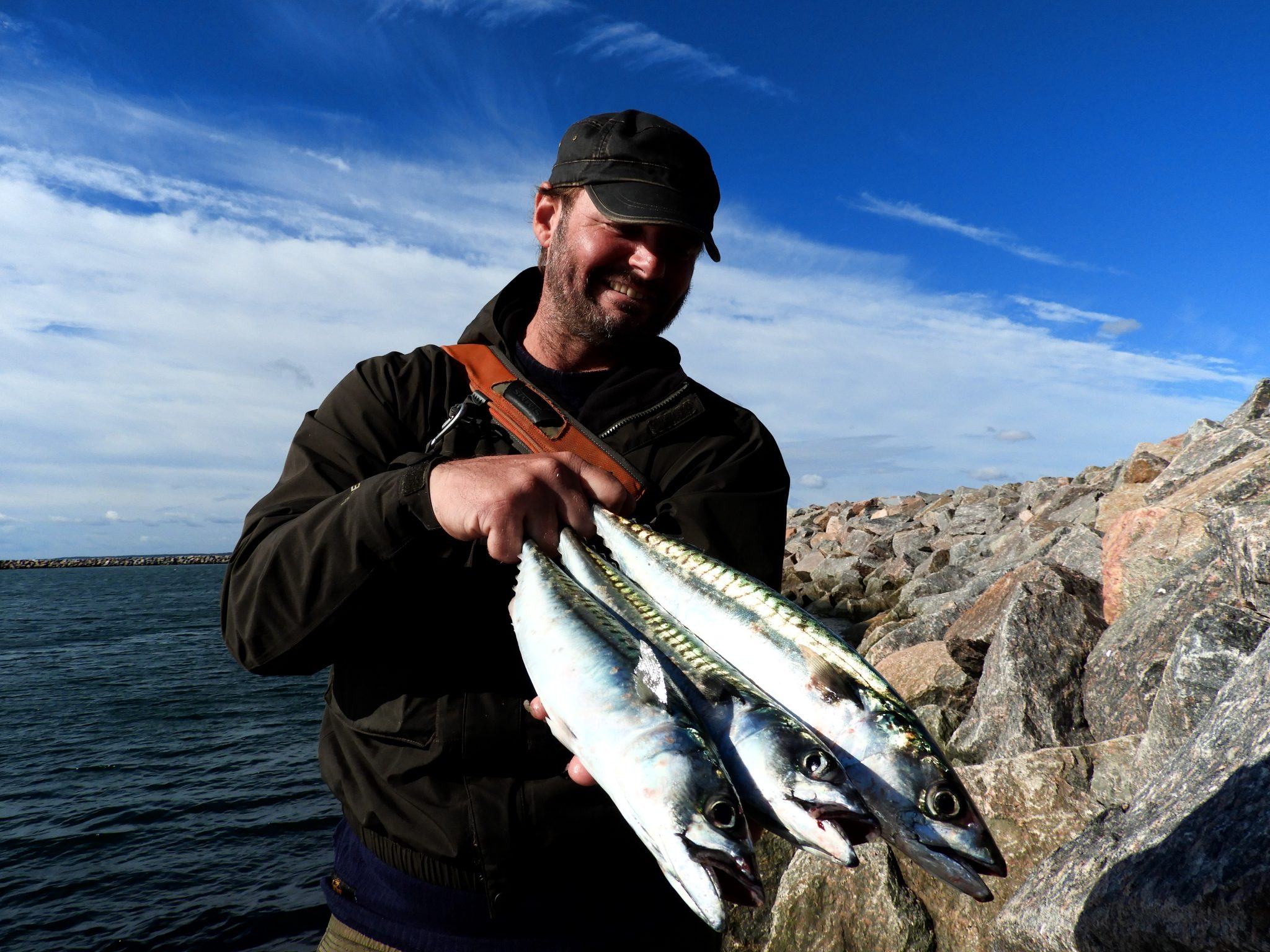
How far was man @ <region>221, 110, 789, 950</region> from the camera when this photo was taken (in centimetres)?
249

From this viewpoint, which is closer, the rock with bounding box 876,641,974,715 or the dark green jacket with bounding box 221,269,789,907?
the dark green jacket with bounding box 221,269,789,907

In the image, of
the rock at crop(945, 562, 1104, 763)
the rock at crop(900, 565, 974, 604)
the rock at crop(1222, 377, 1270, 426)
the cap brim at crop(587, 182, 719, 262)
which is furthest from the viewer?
the rock at crop(900, 565, 974, 604)

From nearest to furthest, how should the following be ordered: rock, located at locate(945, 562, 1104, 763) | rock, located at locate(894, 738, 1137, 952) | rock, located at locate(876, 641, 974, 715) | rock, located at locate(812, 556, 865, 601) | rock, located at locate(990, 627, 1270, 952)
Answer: rock, located at locate(990, 627, 1270, 952) < rock, located at locate(894, 738, 1137, 952) < rock, located at locate(945, 562, 1104, 763) < rock, located at locate(876, 641, 974, 715) < rock, located at locate(812, 556, 865, 601)

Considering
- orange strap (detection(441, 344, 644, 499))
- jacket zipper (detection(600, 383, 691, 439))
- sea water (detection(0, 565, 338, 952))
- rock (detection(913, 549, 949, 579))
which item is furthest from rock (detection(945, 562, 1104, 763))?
rock (detection(913, 549, 949, 579))

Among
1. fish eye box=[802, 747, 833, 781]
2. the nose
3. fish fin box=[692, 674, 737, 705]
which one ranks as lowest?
fish eye box=[802, 747, 833, 781]

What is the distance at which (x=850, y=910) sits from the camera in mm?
5105

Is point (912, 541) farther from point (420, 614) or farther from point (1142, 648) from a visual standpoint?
point (420, 614)

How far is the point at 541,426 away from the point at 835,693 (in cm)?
146

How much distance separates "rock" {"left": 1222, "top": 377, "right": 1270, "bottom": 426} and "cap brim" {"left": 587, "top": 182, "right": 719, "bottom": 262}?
1144 centimetres

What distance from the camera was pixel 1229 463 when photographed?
834cm

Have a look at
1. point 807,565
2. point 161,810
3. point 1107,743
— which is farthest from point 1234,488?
point 807,565

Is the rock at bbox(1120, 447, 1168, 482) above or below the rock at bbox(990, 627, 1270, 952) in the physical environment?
above

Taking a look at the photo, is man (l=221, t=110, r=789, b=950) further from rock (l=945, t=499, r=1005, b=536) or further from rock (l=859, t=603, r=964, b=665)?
rock (l=945, t=499, r=1005, b=536)

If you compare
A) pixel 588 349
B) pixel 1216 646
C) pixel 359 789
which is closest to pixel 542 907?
pixel 359 789
